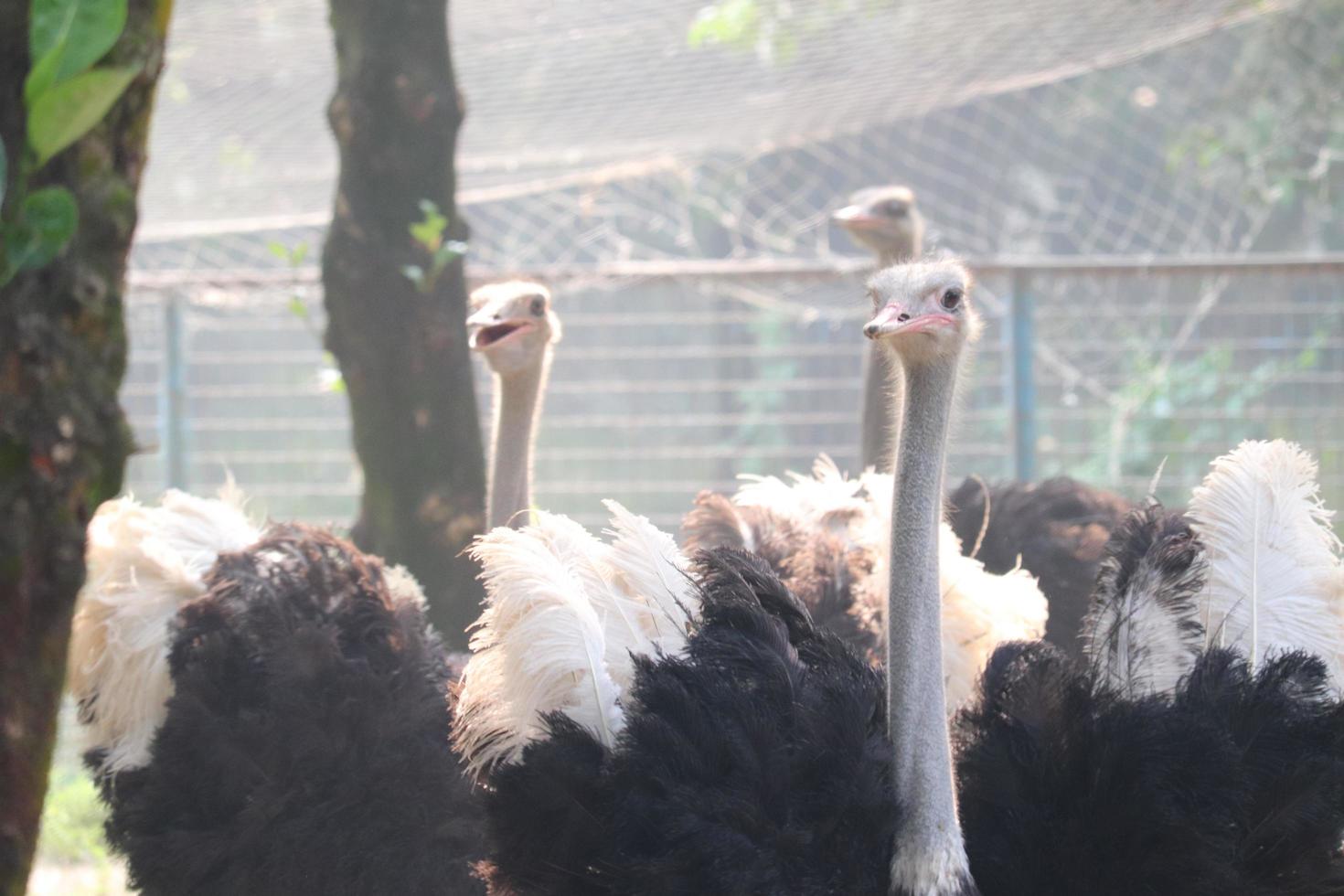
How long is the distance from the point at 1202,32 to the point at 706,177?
12.4ft

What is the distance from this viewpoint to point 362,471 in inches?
152

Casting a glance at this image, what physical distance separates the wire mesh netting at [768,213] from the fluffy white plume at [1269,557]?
2359 mm

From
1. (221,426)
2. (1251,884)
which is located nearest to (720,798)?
(1251,884)

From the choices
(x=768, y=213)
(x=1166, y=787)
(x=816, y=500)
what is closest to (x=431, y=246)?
(x=816, y=500)

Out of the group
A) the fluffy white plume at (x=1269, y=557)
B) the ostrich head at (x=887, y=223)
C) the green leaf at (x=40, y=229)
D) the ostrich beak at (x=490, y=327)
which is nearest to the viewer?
the green leaf at (x=40, y=229)

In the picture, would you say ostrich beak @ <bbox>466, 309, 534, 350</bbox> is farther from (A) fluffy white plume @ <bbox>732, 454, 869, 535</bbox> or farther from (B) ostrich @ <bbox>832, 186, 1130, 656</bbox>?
(B) ostrich @ <bbox>832, 186, 1130, 656</bbox>

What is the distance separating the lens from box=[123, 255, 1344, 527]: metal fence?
215 inches

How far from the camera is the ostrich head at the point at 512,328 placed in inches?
121

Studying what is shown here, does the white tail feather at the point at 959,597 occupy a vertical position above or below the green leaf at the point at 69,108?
below

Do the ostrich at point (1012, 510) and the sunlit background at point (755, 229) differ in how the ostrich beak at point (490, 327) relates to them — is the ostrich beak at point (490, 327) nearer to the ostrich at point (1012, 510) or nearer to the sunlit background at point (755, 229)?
the ostrich at point (1012, 510)

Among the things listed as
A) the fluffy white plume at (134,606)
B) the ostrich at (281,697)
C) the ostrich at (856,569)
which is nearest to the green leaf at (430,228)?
the ostrich at (281,697)

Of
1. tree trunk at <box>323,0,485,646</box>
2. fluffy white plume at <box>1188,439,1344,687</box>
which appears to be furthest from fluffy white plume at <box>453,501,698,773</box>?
tree trunk at <box>323,0,485,646</box>

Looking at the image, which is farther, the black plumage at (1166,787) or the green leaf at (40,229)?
the black plumage at (1166,787)

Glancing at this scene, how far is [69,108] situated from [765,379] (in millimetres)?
6244
